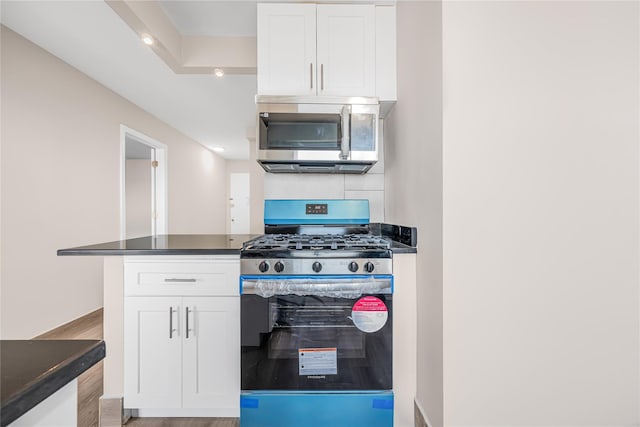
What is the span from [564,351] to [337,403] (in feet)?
3.29

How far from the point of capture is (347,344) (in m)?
1.49

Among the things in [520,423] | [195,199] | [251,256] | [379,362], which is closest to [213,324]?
[251,256]

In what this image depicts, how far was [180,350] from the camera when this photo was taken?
1.59 metres

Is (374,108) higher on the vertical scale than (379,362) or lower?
higher

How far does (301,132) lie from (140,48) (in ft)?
6.20

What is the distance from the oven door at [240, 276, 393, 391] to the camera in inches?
57.8

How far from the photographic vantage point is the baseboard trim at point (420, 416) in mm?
1435

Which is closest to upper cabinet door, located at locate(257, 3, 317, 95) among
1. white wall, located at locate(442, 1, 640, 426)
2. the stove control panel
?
white wall, located at locate(442, 1, 640, 426)

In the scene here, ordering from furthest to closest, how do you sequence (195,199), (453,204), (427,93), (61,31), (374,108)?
(195,199), (61,31), (374,108), (427,93), (453,204)

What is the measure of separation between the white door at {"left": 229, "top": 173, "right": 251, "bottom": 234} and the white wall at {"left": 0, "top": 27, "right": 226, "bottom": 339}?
4.30 meters

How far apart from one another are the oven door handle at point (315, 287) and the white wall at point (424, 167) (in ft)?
0.76

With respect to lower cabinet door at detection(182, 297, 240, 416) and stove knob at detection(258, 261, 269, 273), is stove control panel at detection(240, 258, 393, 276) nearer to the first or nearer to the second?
stove knob at detection(258, 261, 269, 273)

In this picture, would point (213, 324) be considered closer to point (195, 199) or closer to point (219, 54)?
point (219, 54)

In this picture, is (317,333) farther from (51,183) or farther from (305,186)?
(51,183)
